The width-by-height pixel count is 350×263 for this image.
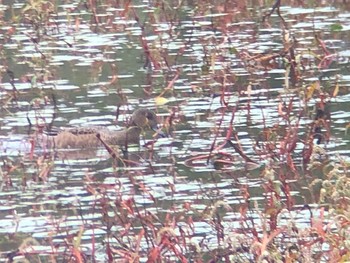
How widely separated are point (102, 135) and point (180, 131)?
23.6 inches

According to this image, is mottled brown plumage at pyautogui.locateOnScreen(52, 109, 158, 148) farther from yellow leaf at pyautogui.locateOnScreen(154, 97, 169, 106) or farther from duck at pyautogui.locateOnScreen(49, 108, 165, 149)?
yellow leaf at pyautogui.locateOnScreen(154, 97, 169, 106)

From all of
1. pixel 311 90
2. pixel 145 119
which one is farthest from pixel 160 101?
pixel 311 90

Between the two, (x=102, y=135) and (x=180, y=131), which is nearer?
(x=102, y=135)

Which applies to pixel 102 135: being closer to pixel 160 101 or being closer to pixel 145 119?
pixel 145 119

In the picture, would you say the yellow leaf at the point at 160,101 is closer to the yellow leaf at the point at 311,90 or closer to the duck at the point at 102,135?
the duck at the point at 102,135

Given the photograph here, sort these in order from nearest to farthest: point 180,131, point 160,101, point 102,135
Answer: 1. point 102,135
2. point 180,131
3. point 160,101

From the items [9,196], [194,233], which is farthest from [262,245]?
[9,196]

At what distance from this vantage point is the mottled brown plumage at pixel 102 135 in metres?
11.8

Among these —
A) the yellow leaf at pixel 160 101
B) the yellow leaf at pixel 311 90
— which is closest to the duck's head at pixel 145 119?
the yellow leaf at pixel 160 101

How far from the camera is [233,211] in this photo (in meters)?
9.41

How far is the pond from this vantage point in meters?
8.55

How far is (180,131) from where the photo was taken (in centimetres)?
1198

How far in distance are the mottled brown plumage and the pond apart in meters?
0.08

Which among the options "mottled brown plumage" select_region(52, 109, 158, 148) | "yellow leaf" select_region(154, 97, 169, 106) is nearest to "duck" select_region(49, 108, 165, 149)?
"mottled brown plumage" select_region(52, 109, 158, 148)
